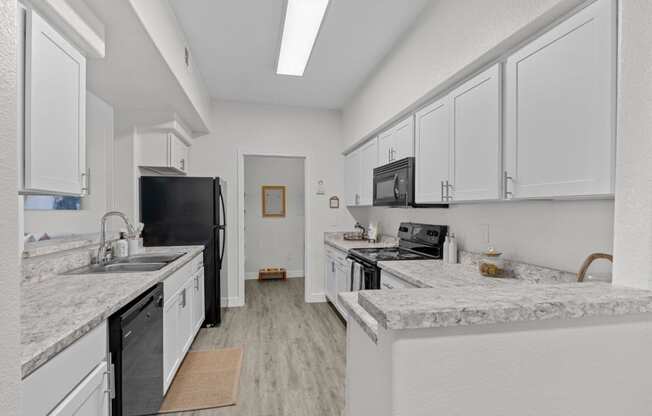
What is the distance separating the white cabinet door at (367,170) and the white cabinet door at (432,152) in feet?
3.17

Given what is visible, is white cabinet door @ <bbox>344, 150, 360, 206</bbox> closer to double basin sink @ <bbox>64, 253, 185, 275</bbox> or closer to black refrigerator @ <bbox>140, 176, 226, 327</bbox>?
black refrigerator @ <bbox>140, 176, 226, 327</bbox>

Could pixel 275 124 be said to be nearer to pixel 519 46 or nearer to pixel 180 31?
pixel 180 31

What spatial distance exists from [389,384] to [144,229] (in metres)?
3.31

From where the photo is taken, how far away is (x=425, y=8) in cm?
234

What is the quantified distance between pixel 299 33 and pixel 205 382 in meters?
2.83

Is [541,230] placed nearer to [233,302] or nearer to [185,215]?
[185,215]

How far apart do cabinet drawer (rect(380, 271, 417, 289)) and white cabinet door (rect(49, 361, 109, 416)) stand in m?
1.59

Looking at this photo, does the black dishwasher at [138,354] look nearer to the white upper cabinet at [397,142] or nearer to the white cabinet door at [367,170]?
the white upper cabinet at [397,142]

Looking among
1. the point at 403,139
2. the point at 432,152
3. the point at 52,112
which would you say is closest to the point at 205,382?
the point at 52,112

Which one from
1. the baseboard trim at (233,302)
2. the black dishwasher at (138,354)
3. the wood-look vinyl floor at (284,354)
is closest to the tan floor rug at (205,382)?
the wood-look vinyl floor at (284,354)

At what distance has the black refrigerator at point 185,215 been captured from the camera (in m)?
3.32

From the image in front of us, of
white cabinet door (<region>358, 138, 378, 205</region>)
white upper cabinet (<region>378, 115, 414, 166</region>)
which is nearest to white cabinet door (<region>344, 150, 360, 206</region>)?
white cabinet door (<region>358, 138, 378, 205</region>)

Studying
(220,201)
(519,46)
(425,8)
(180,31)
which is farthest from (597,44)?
(220,201)

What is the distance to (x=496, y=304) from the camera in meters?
0.72
